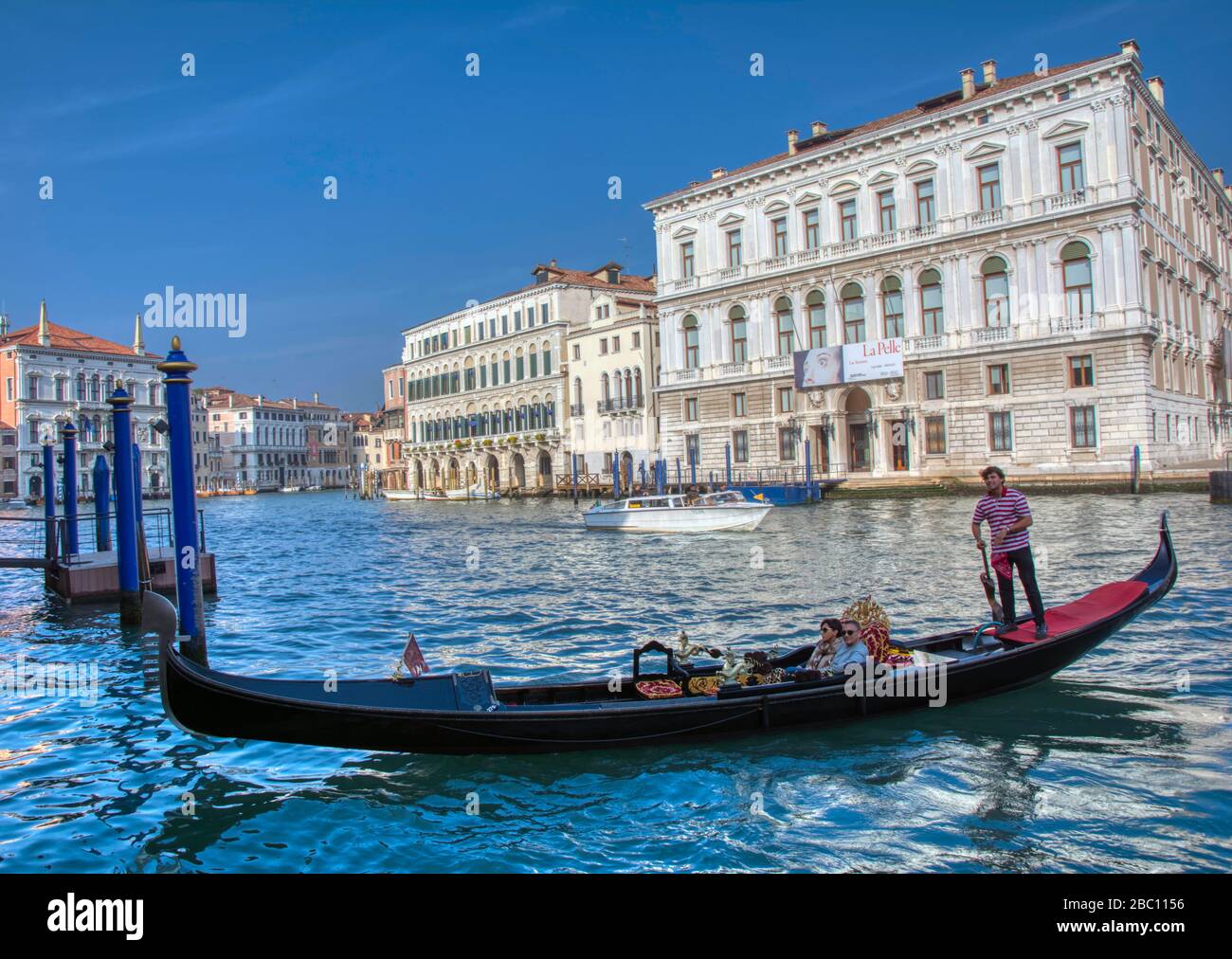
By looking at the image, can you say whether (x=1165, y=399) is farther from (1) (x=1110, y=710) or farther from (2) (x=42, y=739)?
(2) (x=42, y=739)

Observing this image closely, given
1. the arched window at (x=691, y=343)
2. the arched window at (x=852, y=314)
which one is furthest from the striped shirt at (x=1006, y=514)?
the arched window at (x=691, y=343)

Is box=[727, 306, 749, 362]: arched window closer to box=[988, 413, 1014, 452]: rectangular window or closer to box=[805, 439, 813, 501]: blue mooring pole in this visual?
box=[805, 439, 813, 501]: blue mooring pole

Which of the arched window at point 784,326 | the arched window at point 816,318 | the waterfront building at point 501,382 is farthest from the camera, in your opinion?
the waterfront building at point 501,382

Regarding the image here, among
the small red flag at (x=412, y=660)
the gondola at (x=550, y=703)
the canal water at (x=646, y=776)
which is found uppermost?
the small red flag at (x=412, y=660)

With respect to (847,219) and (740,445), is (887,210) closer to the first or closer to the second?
(847,219)

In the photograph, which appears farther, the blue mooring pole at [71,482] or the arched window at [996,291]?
the arched window at [996,291]

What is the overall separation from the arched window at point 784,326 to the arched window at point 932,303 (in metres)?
4.85

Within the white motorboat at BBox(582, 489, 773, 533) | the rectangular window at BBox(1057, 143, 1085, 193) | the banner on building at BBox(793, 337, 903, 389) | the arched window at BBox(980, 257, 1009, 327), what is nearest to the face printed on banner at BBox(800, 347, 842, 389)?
the banner on building at BBox(793, 337, 903, 389)

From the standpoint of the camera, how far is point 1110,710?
6508mm

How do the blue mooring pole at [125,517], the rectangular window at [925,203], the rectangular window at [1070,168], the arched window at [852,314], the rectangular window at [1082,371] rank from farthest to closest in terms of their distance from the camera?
the arched window at [852,314]
the rectangular window at [925,203]
the rectangular window at [1070,168]
the rectangular window at [1082,371]
the blue mooring pole at [125,517]

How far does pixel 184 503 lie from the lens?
7.12 meters

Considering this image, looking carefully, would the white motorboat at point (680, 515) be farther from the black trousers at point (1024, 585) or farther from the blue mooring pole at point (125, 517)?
the black trousers at point (1024, 585)

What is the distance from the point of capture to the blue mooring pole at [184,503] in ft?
22.5

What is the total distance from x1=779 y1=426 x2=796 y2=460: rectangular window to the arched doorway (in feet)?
6.71
